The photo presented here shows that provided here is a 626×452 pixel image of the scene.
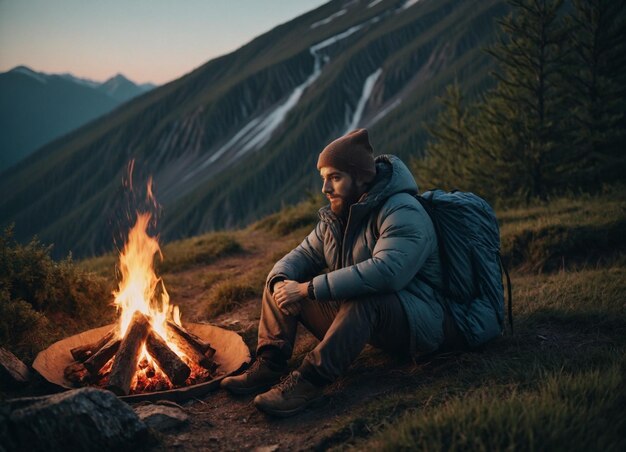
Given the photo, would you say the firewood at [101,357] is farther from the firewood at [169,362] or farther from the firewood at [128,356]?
the firewood at [169,362]

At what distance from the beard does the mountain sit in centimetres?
8134

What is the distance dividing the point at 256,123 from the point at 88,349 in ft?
402

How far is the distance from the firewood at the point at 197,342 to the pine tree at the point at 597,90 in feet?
31.0

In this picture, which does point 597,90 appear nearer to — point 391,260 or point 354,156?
point 354,156

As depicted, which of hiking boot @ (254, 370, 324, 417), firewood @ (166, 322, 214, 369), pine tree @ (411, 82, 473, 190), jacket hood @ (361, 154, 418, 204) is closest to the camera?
hiking boot @ (254, 370, 324, 417)

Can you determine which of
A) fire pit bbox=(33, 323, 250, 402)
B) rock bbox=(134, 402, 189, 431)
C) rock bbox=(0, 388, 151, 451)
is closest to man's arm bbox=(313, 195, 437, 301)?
rock bbox=(134, 402, 189, 431)

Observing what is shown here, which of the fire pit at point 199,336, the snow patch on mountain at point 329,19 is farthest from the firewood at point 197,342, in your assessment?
the snow patch on mountain at point 329,19

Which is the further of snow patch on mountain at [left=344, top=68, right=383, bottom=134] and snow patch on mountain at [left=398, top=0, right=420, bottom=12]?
snow patch on mountain at [left=398, top=0, right=420, bottom=12]

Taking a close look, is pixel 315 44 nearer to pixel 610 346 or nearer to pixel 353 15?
pixel 353 15

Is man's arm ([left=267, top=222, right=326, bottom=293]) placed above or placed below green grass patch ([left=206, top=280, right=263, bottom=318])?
above

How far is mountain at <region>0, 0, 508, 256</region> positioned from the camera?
98.2 m

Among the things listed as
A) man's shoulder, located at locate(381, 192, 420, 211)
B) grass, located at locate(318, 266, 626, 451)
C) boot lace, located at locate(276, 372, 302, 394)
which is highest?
man's shoulder, located at locate(381, 192, 420, 211)

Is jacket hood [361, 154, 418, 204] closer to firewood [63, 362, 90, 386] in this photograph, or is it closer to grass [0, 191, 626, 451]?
grass [0, 191, 626, 451]

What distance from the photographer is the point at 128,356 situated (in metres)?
4.86
